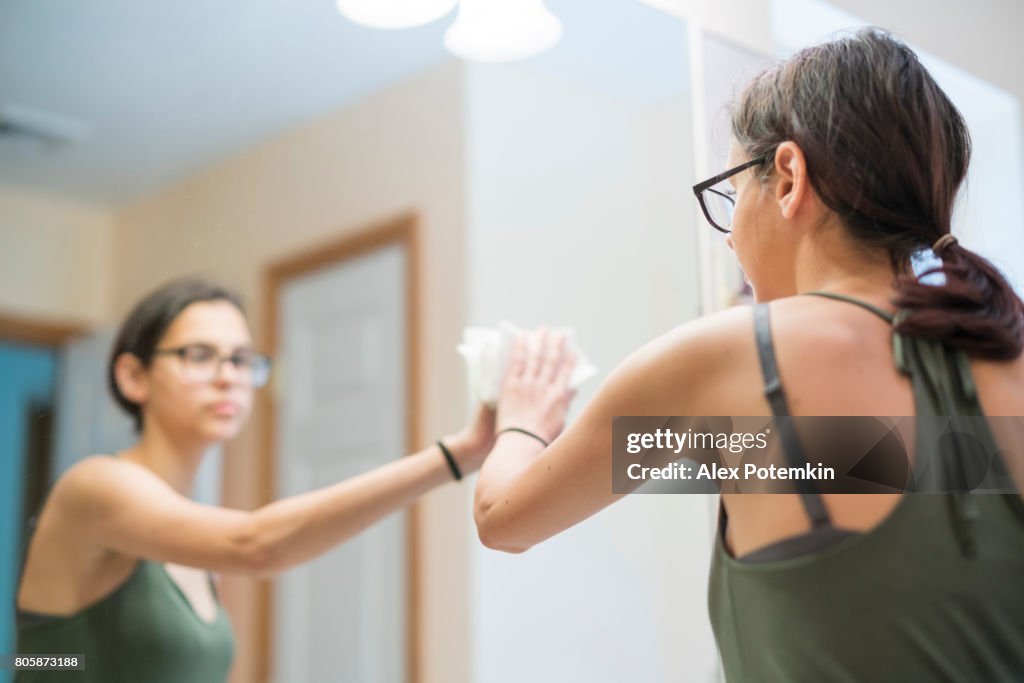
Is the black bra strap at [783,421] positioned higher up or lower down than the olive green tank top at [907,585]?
higher up

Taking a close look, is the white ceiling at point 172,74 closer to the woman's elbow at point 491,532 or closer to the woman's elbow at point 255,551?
the woman's elbow at point 255,551

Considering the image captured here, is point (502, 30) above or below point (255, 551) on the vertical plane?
above

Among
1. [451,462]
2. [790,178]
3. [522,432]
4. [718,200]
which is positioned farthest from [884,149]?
[451,462]

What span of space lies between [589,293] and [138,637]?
2.47 feet

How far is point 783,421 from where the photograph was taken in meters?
0.75

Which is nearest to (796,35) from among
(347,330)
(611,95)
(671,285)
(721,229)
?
(611,95)

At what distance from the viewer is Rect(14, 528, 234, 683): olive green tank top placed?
94 centimetres

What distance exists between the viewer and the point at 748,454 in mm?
783

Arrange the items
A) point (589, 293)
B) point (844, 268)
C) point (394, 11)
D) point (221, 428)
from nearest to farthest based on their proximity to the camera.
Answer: point (844, 268) → point (221, 428) → point (394, 11) → point (589, 293)

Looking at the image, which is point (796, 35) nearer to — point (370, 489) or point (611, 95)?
point (611, 95)

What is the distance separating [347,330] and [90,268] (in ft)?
1.04

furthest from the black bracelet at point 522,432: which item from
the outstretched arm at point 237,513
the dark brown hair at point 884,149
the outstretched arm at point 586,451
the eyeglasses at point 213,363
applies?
the dark brown hair at point 884,149

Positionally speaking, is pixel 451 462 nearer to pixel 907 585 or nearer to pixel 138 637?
pixel 138 637

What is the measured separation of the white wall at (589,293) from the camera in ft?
4.53
